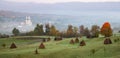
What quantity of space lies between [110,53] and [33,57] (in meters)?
20.6

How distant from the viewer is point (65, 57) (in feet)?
289

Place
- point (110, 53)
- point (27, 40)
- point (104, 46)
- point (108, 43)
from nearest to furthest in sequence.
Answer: point (110, 53)
point (104, 46)
point (108, 43)
point (27, 40)

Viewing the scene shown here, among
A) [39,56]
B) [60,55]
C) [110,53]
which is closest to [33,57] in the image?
[39,56]

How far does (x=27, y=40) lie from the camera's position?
17425 cm

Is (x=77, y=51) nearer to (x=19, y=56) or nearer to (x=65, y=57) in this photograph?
(x=65, y=57)

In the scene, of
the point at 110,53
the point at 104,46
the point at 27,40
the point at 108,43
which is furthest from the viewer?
the point at 27,40

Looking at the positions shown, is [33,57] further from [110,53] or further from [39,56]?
[110,53]

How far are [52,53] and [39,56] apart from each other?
13.7 feet

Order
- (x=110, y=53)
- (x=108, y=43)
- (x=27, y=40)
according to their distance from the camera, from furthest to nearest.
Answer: (x=27, y=40) < (x=108, y=43) < (x=110, y=53)

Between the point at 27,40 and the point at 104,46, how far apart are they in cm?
8385

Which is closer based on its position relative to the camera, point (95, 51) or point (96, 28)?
point (95, 51)

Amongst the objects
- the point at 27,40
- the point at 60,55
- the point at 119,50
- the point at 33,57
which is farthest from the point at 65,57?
the point at 27,40

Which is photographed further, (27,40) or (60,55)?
(27,40)

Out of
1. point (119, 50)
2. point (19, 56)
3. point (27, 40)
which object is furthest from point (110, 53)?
point (27, 40)
